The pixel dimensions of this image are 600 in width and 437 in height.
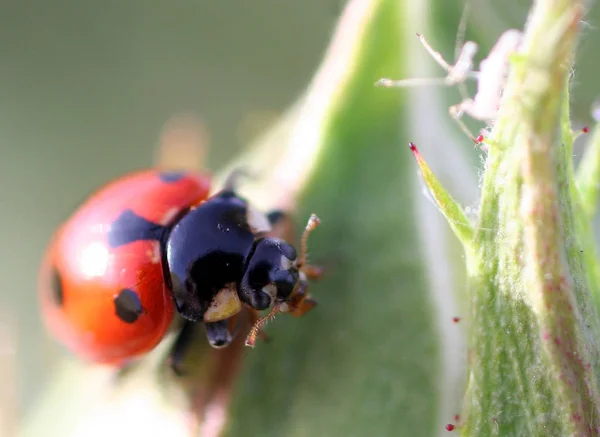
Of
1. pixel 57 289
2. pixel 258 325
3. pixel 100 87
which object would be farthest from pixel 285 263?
pixel 100 87

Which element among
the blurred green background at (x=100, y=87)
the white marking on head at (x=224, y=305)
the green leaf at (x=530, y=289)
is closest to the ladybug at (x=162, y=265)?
the white marking on head at (x=224, y=305)

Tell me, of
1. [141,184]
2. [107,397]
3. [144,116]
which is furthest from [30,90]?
[107,397]

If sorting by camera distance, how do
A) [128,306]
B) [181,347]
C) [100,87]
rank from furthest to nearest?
[100,87], [128,306], [181,347]

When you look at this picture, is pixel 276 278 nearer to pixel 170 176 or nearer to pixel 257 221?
pixel 257 221

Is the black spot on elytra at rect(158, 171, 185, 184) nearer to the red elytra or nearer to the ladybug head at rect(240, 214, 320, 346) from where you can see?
the red elytra

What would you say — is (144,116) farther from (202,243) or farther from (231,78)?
(202,243)
